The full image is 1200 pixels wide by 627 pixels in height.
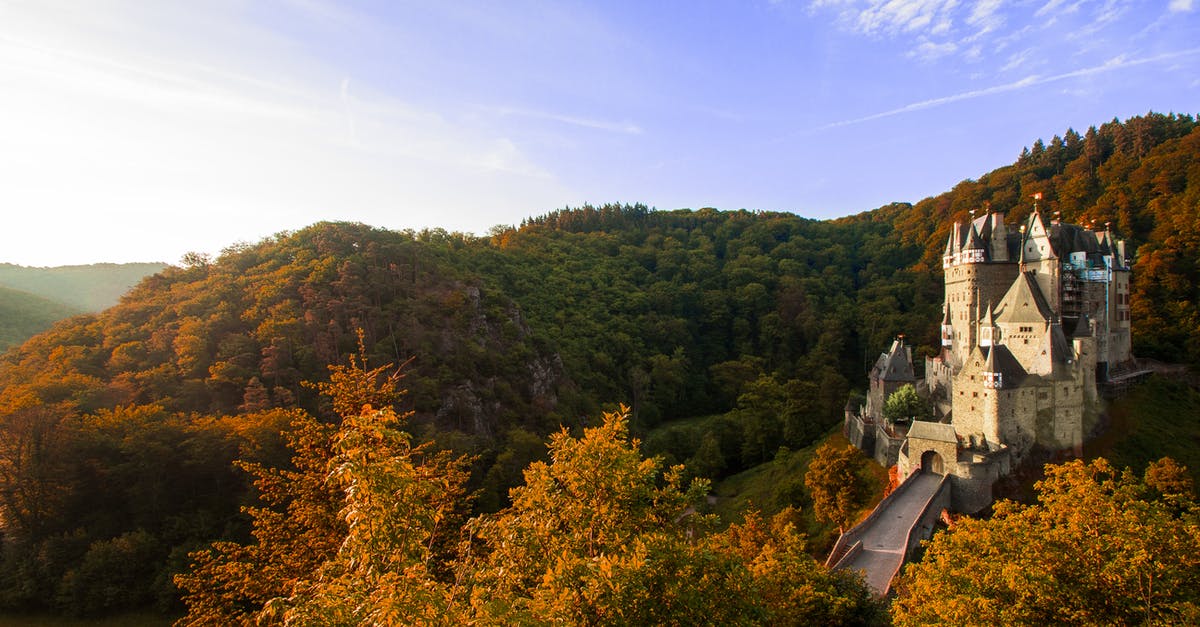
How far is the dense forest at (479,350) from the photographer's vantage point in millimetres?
26172

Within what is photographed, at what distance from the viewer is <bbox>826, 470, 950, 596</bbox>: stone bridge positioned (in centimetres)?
2327

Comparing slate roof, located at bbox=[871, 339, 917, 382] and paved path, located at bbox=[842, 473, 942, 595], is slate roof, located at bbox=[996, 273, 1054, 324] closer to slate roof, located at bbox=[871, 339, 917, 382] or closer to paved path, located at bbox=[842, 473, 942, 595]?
slate roof, located at bbox=[871, 339, 917, 382]

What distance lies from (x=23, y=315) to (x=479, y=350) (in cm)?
4050

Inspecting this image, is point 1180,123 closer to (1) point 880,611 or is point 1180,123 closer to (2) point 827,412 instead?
(2) point 827,412

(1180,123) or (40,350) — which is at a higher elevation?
(1180,123)

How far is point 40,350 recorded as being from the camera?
3497 cm

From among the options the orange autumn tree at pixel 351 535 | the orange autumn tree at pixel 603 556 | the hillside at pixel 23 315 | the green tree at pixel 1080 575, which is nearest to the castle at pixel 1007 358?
the green tree at pixel 1080 575

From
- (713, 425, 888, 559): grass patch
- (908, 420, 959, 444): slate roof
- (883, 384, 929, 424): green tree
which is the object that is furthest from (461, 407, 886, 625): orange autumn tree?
(883, 384, 929, 424): green tree

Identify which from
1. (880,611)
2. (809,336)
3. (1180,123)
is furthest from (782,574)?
(1180,123)

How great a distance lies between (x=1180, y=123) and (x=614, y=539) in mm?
91789

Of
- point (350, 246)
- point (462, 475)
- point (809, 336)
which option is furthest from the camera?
point (809, 336)

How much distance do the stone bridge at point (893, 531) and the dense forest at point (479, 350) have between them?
8.70 m

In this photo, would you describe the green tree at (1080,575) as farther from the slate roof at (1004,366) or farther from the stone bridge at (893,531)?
the slate roof at (1004,366)

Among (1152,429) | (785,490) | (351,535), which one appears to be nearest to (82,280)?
(785,490)
